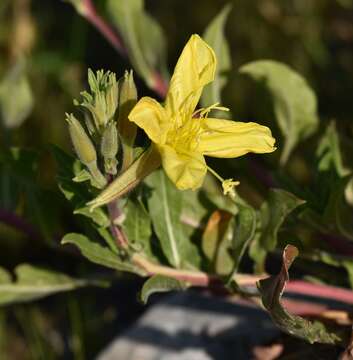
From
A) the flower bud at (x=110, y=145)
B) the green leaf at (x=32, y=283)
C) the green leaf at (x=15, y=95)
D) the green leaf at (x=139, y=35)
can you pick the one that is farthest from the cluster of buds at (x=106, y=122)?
the green leaf at (x=15, y=95)

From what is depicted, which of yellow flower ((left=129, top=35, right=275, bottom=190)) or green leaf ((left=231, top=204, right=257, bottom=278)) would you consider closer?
yellow flower ((left=129, top=35, right=275, bottom=190))

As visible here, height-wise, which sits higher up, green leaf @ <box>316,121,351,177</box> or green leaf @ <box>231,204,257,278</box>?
green leaf @ <box>316,121,351,177</box>

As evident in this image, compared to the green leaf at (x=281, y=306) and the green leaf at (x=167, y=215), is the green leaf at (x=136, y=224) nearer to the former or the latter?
the green leaf at (x=167, y=215)

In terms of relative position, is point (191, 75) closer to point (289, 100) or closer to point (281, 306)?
point (281, 306)

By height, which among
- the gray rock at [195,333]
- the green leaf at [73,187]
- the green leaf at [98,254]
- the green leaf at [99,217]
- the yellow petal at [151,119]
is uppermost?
the yellow petal at [151,119]

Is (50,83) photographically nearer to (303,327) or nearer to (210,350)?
(210,350)

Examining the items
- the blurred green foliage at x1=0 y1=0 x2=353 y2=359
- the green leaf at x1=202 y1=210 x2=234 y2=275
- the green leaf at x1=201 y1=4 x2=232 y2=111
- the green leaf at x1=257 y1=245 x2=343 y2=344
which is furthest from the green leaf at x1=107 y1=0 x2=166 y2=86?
the green leaf at x1=257 y1=245 x2=343 y2=344

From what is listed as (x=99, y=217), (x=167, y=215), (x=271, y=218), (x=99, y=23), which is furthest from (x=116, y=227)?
(x=99, y=23)

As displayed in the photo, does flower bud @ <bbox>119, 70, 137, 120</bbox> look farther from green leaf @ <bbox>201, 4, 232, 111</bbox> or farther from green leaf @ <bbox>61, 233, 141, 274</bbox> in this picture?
green leaf @ <bbox>201, 4, 232, 111</bbox>
